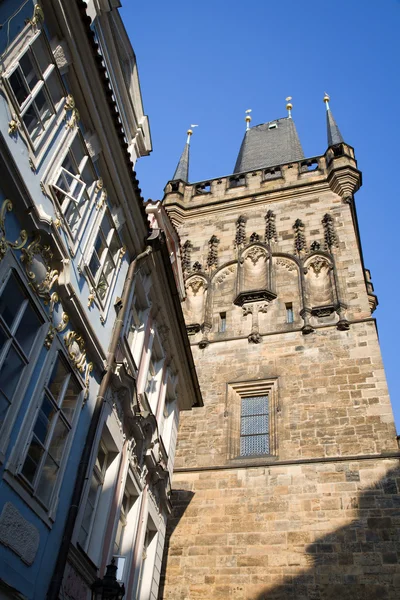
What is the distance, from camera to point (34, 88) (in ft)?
21.9

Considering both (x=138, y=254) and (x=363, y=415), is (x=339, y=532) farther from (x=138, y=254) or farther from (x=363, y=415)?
(x=138, y=254)

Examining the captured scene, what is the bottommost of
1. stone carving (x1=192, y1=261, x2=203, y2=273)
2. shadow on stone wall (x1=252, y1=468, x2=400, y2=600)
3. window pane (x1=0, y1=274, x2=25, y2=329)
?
window pane (x1=0, y1=274, x2=25, y2=329)

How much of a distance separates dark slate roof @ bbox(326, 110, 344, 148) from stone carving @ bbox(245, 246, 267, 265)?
19.2 ft

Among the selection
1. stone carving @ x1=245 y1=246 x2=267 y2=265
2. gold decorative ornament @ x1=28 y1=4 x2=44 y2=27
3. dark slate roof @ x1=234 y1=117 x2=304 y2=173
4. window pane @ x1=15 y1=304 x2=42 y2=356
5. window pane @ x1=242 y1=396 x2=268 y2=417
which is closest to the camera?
window pane @ x1=15 y1=304 x2=42 y2=356

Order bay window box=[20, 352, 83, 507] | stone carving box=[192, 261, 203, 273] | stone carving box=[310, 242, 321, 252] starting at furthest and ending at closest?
stone carving box=[192, 261, 203, 273] → stone carving box=[310, 242, 321, 252] → bay window box=[20, 352, 83, 507]

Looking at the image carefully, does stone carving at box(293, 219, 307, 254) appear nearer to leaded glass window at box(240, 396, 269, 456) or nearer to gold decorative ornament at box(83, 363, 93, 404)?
leaded glass window at box(240, 396, 269, 456)

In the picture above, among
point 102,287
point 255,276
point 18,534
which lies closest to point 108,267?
point 102,287

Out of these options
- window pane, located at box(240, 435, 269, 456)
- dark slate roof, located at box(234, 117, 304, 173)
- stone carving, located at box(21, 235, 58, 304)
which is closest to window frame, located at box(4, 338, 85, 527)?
stone carving, located at box(21, 235, 58, 304)

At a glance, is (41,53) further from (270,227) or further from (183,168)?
(183,168)

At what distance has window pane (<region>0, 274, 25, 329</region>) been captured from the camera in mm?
5555

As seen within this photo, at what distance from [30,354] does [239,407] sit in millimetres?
10415

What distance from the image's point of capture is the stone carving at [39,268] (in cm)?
593

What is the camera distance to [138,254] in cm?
966

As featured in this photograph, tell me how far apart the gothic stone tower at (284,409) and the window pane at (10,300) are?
8572 millimetres
